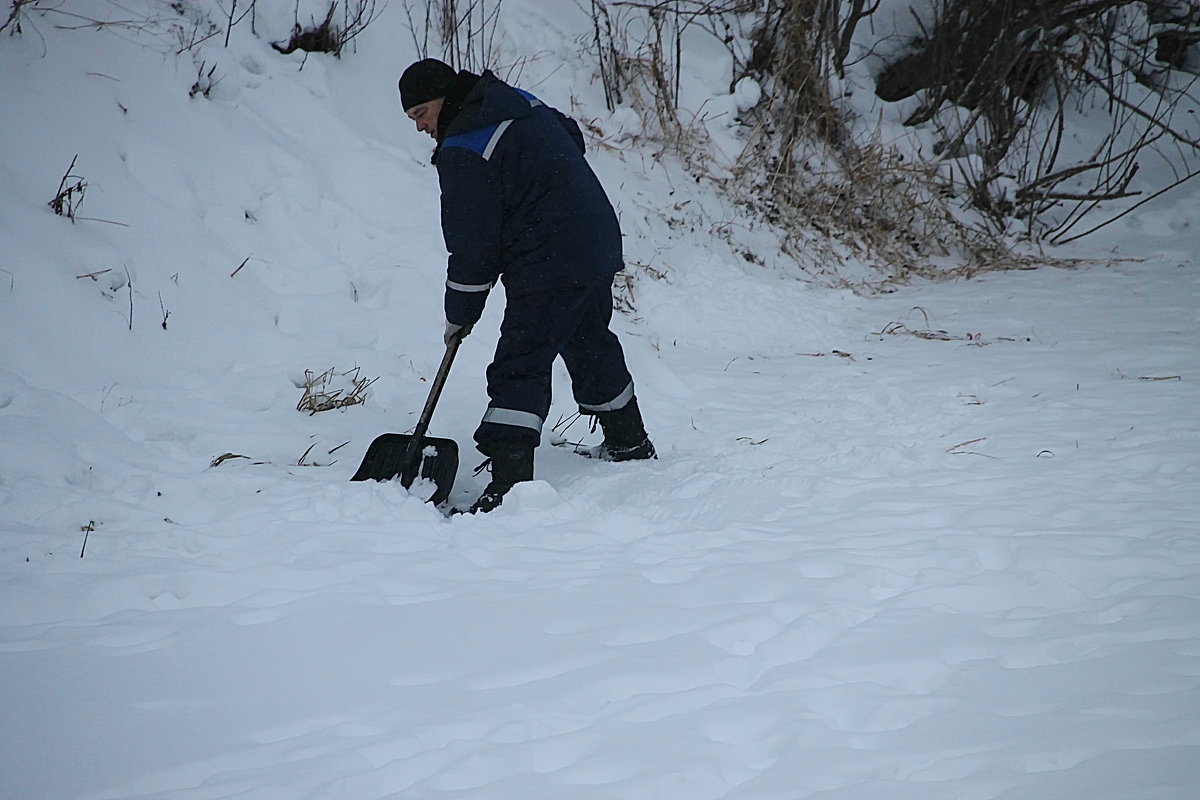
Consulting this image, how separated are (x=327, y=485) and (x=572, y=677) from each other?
1535 mm

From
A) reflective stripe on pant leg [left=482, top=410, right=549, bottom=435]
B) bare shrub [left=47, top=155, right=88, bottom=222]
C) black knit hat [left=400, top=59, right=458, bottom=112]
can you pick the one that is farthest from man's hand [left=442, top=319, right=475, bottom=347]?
bare shrub [left=47, top=155, right=88, bottom=222]

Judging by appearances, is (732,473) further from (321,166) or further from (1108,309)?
(1108,309)

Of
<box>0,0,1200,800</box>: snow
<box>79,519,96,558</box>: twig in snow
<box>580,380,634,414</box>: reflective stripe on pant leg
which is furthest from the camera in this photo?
<box>580,380,634,414</box>: reflective stripe on pant leg

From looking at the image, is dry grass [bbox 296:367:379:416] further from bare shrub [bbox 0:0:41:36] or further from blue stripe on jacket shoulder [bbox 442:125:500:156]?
bare shrub [bbox 0:0:41:36]

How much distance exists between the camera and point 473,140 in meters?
3.23

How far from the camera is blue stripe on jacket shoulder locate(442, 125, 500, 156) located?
3225mm

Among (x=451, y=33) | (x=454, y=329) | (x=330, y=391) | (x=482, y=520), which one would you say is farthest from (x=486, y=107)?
(x=451, y=33)

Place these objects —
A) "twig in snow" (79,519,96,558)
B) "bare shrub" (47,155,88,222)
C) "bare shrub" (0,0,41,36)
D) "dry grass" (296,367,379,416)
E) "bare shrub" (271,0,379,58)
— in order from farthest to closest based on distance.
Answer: "bare shrub" (271,0,379,58), "bare shrub" (0,0,41,36), "bare shrub" (47,155,88,222), "dry grass" (296,367,379,416), "twig in snow" (79,519,96,558)

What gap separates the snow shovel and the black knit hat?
35.1 inches

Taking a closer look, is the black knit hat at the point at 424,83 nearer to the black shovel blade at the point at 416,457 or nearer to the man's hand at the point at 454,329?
the man's hand at the point at 454,329

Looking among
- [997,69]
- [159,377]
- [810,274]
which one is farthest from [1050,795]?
[997,69]

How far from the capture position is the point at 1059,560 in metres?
2.62

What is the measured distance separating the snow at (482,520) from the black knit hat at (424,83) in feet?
4.64

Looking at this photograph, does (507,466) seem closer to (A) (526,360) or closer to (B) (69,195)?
(A) (526,360)
